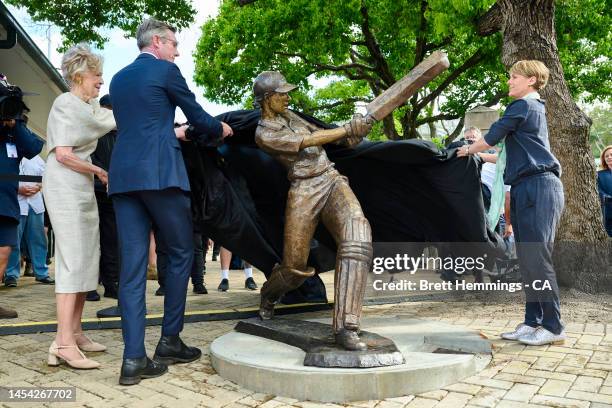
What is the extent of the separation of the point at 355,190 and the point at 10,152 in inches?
144

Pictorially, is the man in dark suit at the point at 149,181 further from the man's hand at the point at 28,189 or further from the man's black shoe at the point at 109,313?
the man's hand at the point at 28,189

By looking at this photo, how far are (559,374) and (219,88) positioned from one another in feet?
58.9

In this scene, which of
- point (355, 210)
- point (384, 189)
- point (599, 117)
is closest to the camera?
point (355, 210)

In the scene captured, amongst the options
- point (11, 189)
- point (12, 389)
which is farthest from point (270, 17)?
point (12, 389)

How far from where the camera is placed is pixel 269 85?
163 inches

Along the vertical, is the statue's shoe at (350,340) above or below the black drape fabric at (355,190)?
below

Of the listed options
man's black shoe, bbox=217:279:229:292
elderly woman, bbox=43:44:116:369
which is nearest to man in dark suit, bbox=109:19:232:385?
elderly woman, bbox=43:44:116:369

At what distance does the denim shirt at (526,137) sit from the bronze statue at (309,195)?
1153 mm

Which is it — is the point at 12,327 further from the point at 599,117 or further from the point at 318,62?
the point at 599,117

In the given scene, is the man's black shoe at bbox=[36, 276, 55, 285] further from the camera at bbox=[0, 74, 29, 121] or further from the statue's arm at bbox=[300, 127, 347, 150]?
the statue's arm at bbox=[300, 127, 347, 150]

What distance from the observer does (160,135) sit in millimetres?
3547

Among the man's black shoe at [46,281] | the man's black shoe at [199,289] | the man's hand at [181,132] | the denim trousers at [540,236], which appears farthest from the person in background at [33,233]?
the denim trousers at [540,236]

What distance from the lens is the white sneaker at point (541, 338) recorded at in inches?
164

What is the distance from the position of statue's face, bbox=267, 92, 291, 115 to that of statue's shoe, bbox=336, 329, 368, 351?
1.77 metres
